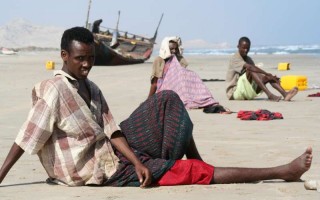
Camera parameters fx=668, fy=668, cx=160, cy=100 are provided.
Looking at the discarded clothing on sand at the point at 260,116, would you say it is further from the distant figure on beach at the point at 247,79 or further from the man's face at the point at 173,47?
the distant figure on beach at the point at 247,79

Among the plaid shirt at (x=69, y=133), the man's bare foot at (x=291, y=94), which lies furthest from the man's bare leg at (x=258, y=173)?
the man's bare foot at (x=291, y=94)

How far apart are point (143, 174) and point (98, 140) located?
376 millimetres

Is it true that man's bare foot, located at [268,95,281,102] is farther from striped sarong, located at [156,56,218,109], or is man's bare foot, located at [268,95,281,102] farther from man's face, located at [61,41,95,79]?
man's face, located at [61,41,95,79]

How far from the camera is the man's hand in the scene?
4211mm

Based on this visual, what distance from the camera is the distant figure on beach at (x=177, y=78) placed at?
9.63 metres

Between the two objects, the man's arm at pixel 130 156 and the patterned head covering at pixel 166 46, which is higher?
the man's arm at pixel 130 156

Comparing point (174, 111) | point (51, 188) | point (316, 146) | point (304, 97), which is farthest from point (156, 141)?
point (304, 97)

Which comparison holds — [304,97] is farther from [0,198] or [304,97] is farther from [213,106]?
[0,198]

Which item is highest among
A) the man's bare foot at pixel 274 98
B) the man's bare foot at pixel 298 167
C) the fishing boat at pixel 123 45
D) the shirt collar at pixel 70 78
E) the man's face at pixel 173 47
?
the shirt collar at pixel 70 78

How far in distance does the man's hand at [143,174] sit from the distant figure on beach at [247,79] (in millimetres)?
6628

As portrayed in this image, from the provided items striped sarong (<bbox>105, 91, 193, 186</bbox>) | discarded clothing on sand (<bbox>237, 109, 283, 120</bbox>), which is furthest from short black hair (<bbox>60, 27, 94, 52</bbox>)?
discarded clothing on sand (<bbox>237, 109, 283, 120</bbox>)

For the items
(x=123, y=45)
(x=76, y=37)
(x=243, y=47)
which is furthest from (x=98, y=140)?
(x=123, y=45)

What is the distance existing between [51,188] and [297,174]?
1.62m

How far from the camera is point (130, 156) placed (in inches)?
167
